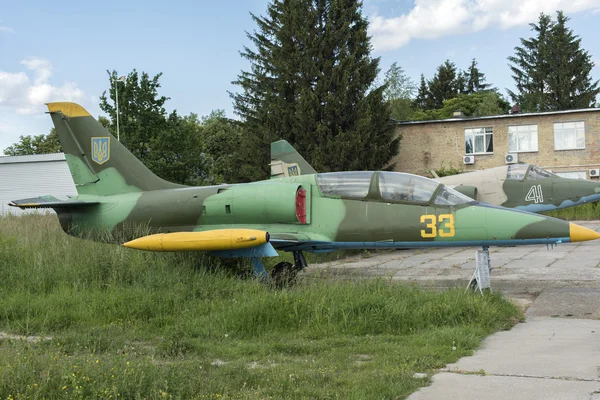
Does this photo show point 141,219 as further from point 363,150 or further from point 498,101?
point 498,101

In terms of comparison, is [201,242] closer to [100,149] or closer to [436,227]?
[436,227]

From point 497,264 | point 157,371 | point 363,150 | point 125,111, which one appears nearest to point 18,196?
point 125,111

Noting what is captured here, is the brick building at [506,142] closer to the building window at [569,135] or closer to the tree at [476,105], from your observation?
the building window at [569,135]

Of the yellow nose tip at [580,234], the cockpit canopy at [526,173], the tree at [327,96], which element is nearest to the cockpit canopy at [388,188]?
the yellow nose tip at [580,234]

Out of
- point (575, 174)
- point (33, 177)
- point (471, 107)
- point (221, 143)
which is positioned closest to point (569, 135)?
point (575, 174)

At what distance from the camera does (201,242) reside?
32.6 ft

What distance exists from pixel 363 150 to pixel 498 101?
34.9 meters

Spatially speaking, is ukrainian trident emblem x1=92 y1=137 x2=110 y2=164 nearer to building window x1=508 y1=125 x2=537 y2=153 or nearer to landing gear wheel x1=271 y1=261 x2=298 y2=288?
landing gear wheel x1=271 y1=261 x2=298 y2=288

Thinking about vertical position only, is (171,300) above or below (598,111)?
below

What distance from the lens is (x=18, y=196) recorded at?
4294 cm

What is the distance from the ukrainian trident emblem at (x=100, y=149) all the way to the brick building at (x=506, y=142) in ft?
85.3

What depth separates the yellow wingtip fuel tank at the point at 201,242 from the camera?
986cm

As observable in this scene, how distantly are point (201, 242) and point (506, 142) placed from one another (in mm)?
29748

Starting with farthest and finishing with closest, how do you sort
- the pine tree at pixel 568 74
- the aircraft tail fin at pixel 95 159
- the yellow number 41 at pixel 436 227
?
the pine tree at pixel 568 74 < the aircraft tail fin at pixel 95 159 < the yellow number 41 at pixel 436 227
